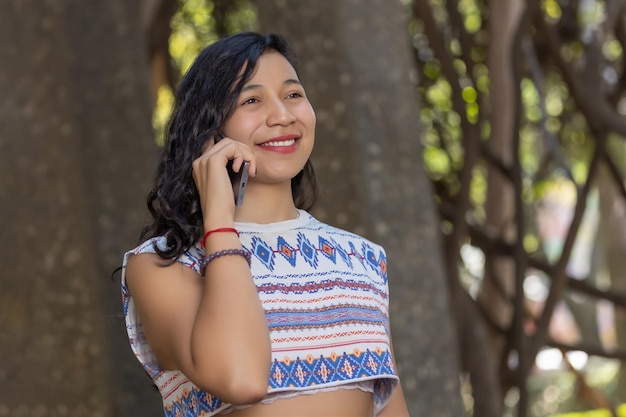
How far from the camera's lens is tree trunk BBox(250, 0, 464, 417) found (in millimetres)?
3543

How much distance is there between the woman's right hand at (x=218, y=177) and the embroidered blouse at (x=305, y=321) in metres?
0.11

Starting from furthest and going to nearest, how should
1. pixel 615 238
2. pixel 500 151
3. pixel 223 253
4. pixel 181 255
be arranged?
pixel 615 238
pixel 500 151
pixel 181 255
pixel 223 253

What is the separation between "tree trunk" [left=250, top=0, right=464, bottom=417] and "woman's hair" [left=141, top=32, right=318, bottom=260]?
3.97ft

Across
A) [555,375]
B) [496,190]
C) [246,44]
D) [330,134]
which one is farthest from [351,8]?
[555,375]

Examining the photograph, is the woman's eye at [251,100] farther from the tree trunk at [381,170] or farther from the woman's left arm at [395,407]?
the tree trunk at [381,170]

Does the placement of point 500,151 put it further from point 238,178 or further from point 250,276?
point 250,276

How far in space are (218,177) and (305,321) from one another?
31 centimetres

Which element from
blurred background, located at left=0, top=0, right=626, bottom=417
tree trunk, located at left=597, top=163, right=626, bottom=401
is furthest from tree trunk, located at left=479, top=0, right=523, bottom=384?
tree trunk, located at left=597, top=163, right=626, bottom=401

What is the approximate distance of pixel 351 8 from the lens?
369 cm

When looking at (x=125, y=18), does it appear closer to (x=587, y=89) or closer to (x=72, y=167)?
(x=72, y=167)

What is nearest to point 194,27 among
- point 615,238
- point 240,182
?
point 615,238

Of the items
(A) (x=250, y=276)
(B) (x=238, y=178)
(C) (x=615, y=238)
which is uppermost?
(B) (x=238, y=178)

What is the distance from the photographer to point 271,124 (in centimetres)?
228

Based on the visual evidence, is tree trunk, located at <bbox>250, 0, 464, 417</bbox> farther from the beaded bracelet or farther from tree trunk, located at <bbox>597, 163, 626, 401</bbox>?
tree trunk, located at <bbox>597, 163, 626, 401</bbox>
